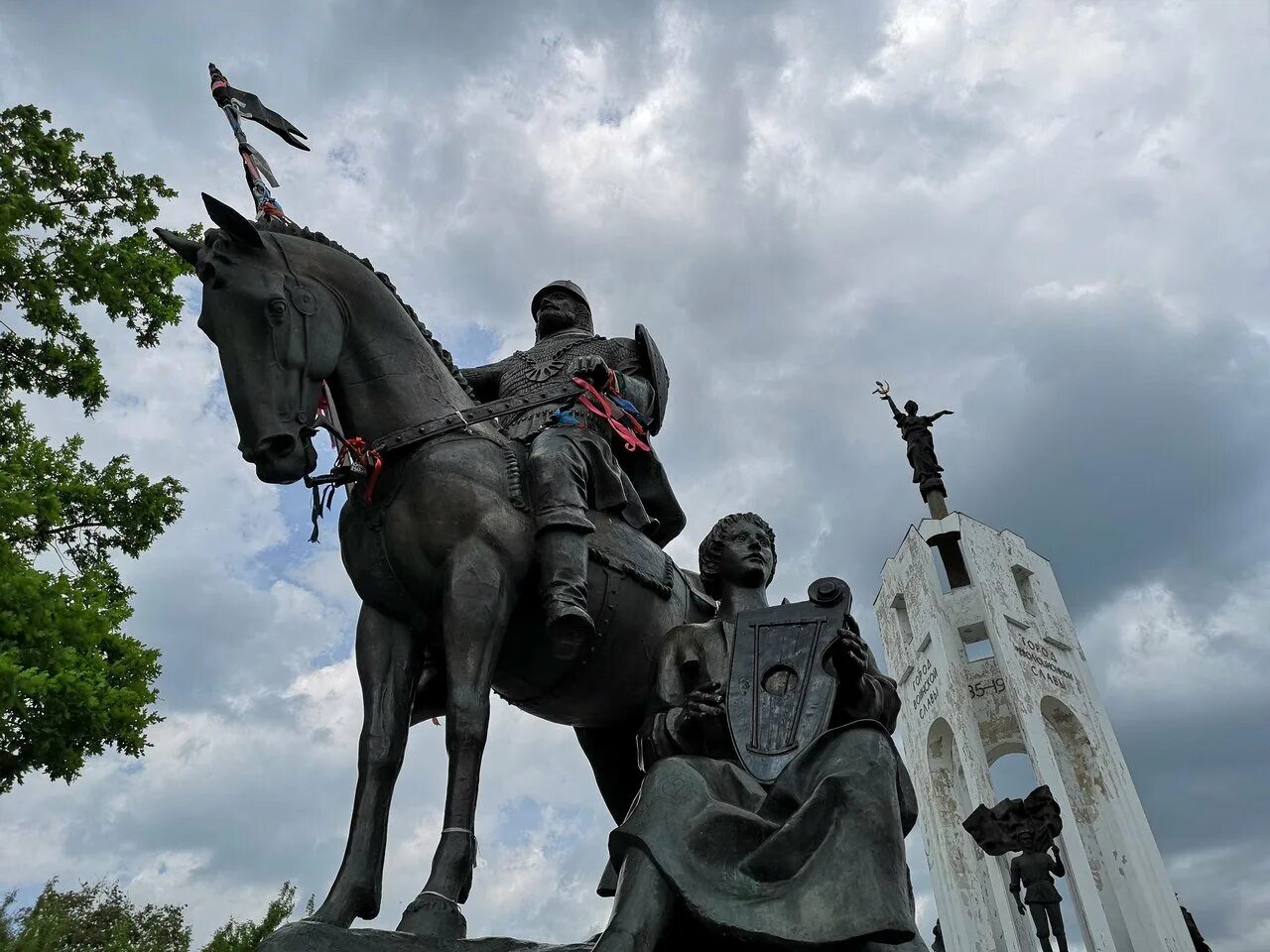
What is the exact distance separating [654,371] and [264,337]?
6.26 feet

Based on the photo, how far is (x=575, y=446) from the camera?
13.6 feet

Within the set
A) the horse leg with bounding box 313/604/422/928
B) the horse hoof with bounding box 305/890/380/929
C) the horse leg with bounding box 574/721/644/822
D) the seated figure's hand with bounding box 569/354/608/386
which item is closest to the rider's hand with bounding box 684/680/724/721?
the horse leg with bounding box 313/604/422/928

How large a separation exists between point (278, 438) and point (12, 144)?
8115 mm

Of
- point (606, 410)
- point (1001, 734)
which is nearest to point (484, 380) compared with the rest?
point (606, 410)

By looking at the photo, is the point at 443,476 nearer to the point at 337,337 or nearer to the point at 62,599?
the point at 337,337

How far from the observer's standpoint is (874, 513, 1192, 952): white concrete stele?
24172 mm

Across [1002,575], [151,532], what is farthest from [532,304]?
[1002,575]

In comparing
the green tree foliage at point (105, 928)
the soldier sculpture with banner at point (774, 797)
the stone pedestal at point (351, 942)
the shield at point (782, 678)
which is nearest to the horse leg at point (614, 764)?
the soldier sculpture with banner at point (774, 797)

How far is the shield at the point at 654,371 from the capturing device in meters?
5.01

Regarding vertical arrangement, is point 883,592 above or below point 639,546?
above

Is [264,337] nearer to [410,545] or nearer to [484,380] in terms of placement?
[410,545]

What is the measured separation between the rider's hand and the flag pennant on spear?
2506 millimetres

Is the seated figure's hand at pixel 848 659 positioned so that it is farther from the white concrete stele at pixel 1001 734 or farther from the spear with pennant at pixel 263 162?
the white concrete stele at pixel 1001 734

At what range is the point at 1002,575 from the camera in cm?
2948
